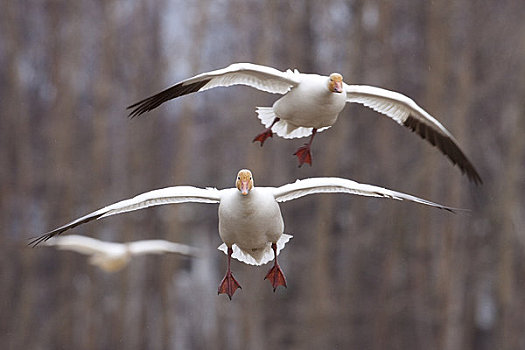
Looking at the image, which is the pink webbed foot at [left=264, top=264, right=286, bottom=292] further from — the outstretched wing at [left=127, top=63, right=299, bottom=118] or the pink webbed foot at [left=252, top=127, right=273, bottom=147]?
the outstretched wing at [left=127, top=63, right=299, bottom=118]

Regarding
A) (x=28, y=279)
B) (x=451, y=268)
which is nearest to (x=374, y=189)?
(x=451, y=268)

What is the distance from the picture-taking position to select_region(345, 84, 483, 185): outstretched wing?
5.36 m

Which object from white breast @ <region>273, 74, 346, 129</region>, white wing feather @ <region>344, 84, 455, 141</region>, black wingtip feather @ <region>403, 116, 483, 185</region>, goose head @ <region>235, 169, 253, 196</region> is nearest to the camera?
goose head @ <region>235, 169, 253, 196</region>

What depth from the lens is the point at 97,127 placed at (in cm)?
1368

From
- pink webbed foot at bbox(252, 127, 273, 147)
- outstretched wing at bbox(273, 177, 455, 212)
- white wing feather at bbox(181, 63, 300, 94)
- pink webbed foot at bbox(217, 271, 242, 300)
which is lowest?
pink webbed foot at bbox(217, 271, 242, 300)

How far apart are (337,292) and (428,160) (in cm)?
182

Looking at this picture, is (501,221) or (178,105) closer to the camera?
(501,221)

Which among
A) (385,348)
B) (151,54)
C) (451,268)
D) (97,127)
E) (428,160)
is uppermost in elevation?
(151,54)

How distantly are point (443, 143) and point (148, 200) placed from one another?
203 centimetres

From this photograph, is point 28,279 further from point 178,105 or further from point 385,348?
point 385,348

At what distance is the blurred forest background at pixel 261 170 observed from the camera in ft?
39.0

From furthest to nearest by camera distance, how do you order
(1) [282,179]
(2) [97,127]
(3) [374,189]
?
(2) [97,127], (1) [282,179], (3) [374,189]

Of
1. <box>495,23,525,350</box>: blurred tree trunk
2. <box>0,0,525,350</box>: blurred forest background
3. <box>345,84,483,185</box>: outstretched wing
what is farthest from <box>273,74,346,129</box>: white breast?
<box>495,23,525,350</box>: blurred tree trunk

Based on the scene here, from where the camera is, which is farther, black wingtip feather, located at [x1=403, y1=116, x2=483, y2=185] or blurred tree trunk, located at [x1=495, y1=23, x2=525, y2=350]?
blurred tree trunk, located at [x1=495, y1=23, x2=525, y2=350]
